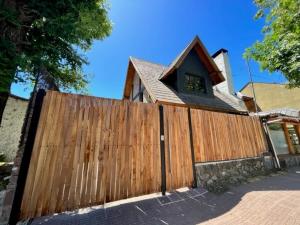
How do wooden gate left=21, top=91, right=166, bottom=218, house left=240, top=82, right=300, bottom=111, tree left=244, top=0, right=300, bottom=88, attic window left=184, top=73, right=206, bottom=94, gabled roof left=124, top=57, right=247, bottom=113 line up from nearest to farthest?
wooden gate left=21, top=91, right=166, bottom=218 → tree left=244, top=0, right=300, bottom=88 → gabled roof left=124, top=57, right=247, bottom=113 → attic window left=184, top=73, right=206, bottom=94 → house left=240, top=82, right=300, bottom=111

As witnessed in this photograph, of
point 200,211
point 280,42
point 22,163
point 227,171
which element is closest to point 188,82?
point 280,42

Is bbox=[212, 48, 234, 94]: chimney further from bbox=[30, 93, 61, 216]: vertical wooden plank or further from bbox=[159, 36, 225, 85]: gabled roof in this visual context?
bbox=[30, 93, 61, 216]: vertical wooden plank

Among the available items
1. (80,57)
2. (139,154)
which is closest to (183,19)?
(80,57)

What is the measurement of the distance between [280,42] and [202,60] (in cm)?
412

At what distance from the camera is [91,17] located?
7.25 metres

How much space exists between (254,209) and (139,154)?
281cm

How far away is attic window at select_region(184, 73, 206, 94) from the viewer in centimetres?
980

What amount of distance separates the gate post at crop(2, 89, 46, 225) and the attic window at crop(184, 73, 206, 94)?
7.90 m

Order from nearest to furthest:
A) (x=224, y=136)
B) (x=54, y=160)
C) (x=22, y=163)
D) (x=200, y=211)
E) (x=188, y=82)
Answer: (x=22, y=163), (x=54, y=160), (x=200, y=211), (x=224, y=136), (x=188, y=82)

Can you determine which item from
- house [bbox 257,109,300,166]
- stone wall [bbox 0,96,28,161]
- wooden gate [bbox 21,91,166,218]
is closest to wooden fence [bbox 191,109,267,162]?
wooden gate [bbox 21,91,166,218]

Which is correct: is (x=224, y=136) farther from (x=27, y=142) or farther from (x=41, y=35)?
(x=41, y=35)

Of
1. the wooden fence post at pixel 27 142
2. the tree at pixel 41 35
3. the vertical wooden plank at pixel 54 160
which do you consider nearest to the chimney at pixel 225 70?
the tree at pixel 41 35

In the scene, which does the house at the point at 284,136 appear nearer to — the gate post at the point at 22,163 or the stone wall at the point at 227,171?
the stone wall at the point at 227,171

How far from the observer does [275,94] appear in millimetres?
22031
